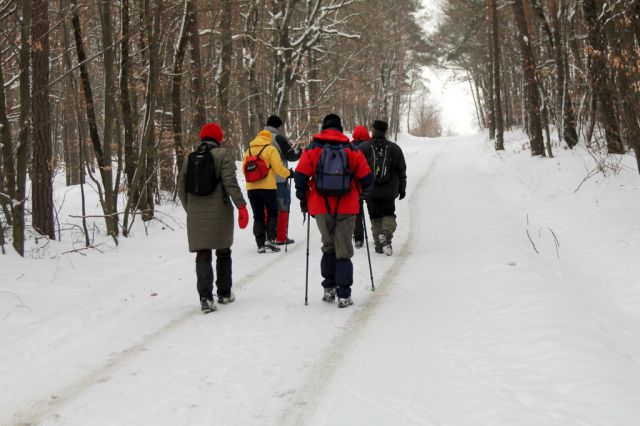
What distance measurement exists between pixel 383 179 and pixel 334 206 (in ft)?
9.16

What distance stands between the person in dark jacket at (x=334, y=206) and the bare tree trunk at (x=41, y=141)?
533 cm

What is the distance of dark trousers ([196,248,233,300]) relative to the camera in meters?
5.83

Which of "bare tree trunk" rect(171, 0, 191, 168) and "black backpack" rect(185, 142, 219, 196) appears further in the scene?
"bare tree trunk" rect(171, 0, 191, 168)

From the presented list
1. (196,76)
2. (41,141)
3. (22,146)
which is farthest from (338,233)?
(196,76)

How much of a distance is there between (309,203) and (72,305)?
3079 mm

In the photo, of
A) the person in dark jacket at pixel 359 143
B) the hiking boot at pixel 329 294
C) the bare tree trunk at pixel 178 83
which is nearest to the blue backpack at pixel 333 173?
the hiking boot at pixel 329 294

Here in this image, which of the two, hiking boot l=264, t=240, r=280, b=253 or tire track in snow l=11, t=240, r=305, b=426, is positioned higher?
hiking boot l=264, t=240, r=280, b=253

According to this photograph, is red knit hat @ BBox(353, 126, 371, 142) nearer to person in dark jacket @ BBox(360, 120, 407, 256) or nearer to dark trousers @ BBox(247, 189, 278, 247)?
person in dark jacket @ BBox(360, 120, 407, 256)

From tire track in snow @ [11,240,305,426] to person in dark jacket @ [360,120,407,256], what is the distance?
3693 millimetres

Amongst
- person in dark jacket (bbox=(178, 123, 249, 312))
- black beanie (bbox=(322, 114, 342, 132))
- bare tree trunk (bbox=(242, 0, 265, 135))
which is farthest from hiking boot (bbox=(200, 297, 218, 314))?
bare tree trunk (bbox=(242, 0, 265, 135))

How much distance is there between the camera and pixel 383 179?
338 inches

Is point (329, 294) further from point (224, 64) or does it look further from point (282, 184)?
point (224, 64)

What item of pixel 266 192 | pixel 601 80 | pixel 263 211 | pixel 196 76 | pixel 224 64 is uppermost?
pixel 224 64

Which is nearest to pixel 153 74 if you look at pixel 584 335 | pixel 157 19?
pixel 157 19
